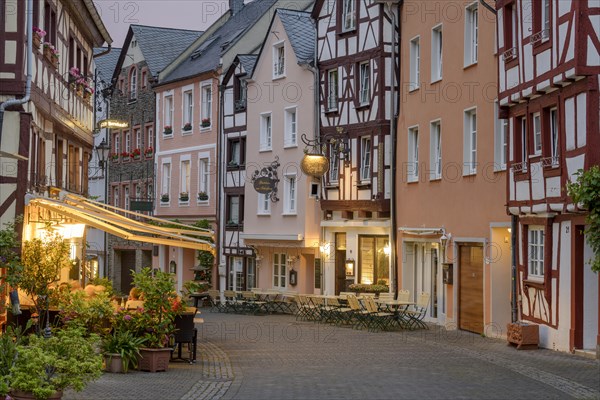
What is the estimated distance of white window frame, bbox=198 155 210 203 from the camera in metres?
46.0

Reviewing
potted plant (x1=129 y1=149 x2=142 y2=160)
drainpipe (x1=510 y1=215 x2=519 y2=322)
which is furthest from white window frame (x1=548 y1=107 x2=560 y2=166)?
potted plant (x1=129 y1=149 x2=142 y2=160)

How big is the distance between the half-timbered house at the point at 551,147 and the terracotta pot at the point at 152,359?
7507 mm

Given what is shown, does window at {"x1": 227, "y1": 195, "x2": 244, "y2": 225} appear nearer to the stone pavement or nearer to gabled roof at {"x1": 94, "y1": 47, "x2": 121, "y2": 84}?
the stone pavement

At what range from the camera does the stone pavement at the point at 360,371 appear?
15.0 meters

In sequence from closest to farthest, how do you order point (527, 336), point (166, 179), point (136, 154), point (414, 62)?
point (527, 336) → point (414, 62) → point (166, 179) → point (136, 154)

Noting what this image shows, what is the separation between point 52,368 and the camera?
11133mm

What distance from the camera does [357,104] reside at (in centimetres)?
3388

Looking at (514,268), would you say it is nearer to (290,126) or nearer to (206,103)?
(290,126)

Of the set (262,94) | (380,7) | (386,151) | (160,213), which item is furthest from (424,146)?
(160,213)

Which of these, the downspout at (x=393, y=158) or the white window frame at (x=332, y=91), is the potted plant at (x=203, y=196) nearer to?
the white window frame at (x=332, y=91)

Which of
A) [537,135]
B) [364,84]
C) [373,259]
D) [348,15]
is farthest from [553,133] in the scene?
[348,15]

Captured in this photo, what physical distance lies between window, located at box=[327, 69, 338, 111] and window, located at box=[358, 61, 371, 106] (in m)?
1.74

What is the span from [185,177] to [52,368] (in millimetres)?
37262

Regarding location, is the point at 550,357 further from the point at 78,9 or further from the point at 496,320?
the point at 78,9
